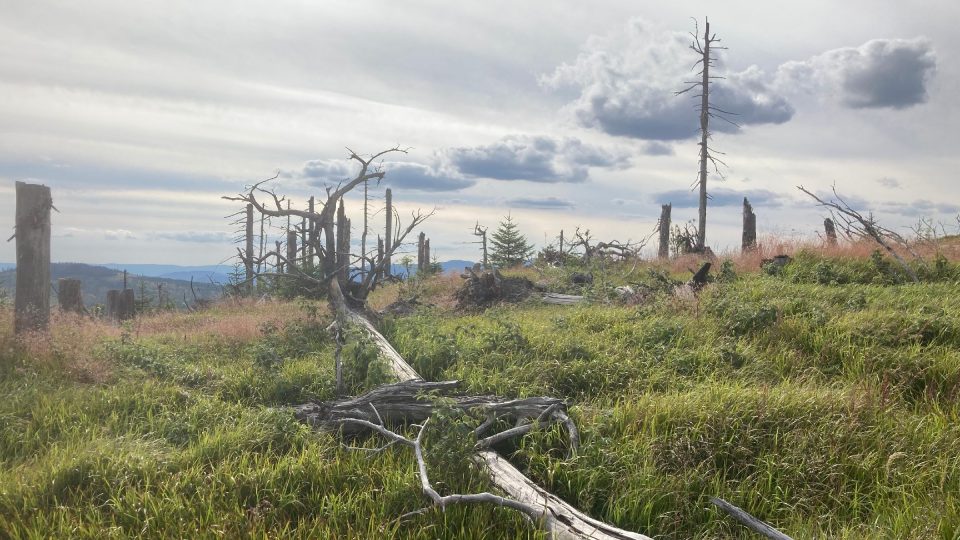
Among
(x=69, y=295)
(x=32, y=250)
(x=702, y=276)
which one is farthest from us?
(x=69, y=295)

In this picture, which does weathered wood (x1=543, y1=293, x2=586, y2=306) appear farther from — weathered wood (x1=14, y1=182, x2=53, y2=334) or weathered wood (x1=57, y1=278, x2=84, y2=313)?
weathered wood (x1=57, y1=278, x2=84, y2=313)

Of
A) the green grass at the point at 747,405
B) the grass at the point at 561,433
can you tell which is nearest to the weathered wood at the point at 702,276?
the green grass at the point at 747,405

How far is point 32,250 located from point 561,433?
10508mm

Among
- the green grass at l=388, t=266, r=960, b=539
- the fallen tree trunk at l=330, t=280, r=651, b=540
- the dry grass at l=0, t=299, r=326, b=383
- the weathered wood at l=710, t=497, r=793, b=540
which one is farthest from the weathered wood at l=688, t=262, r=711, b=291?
the fallen tree trunk at l=330, t=280, r=651, b=540

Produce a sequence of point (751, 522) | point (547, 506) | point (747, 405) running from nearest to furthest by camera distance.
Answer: point (751, 522), point (547, 506), point (747, 405)

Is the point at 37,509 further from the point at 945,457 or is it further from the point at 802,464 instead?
the point at 945,457

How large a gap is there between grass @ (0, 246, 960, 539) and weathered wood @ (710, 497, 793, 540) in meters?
0.18

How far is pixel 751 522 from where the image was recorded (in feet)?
14.2

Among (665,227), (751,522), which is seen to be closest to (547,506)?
(751,522)

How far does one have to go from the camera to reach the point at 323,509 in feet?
15.2

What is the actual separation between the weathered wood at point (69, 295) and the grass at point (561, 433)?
8237mm

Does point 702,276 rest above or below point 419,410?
above

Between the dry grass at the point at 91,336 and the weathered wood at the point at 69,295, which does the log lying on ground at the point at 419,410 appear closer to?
the dry grass at the point at 91,336

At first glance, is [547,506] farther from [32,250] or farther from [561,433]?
[32,250]
